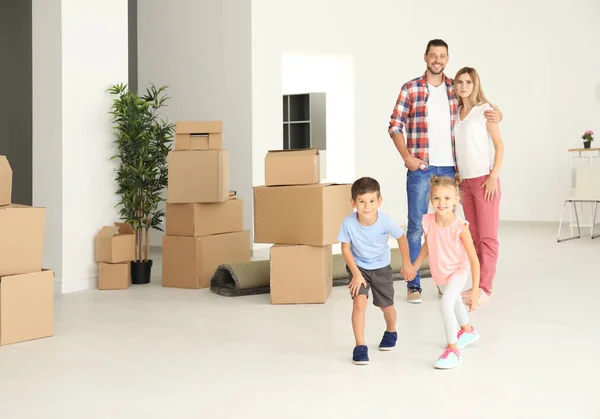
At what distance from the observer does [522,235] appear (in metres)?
8.47

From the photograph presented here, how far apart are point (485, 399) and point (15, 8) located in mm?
6945

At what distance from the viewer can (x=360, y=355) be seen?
3186 mm

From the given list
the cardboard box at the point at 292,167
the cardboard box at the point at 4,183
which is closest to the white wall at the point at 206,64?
the cardboard box at the point at 292,167

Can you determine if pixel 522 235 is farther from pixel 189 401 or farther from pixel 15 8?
pixel 189 401

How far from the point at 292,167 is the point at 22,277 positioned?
1.70 metres

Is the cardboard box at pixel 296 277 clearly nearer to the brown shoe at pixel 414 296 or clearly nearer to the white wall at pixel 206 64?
the brown shoe at pixel 414 296

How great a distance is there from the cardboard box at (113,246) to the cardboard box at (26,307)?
1436 mm

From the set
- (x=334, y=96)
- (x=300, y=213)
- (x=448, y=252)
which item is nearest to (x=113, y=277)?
(x=300, y=213)

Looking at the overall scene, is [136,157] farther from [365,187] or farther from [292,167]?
[365,187]

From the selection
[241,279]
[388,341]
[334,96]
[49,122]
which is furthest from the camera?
[334,96]

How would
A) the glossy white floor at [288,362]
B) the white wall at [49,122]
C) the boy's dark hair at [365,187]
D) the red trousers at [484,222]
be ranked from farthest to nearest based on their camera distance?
the white wall at [49,122]
the red trousers at [484,222]
the boy's dark hair at [365,187]
the glossy white floor at [288,362]

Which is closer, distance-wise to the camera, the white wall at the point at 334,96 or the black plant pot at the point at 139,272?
the black plant pot at the point at 139,272

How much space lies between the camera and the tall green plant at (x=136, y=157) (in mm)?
5367

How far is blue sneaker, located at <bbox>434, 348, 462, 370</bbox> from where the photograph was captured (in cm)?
309
